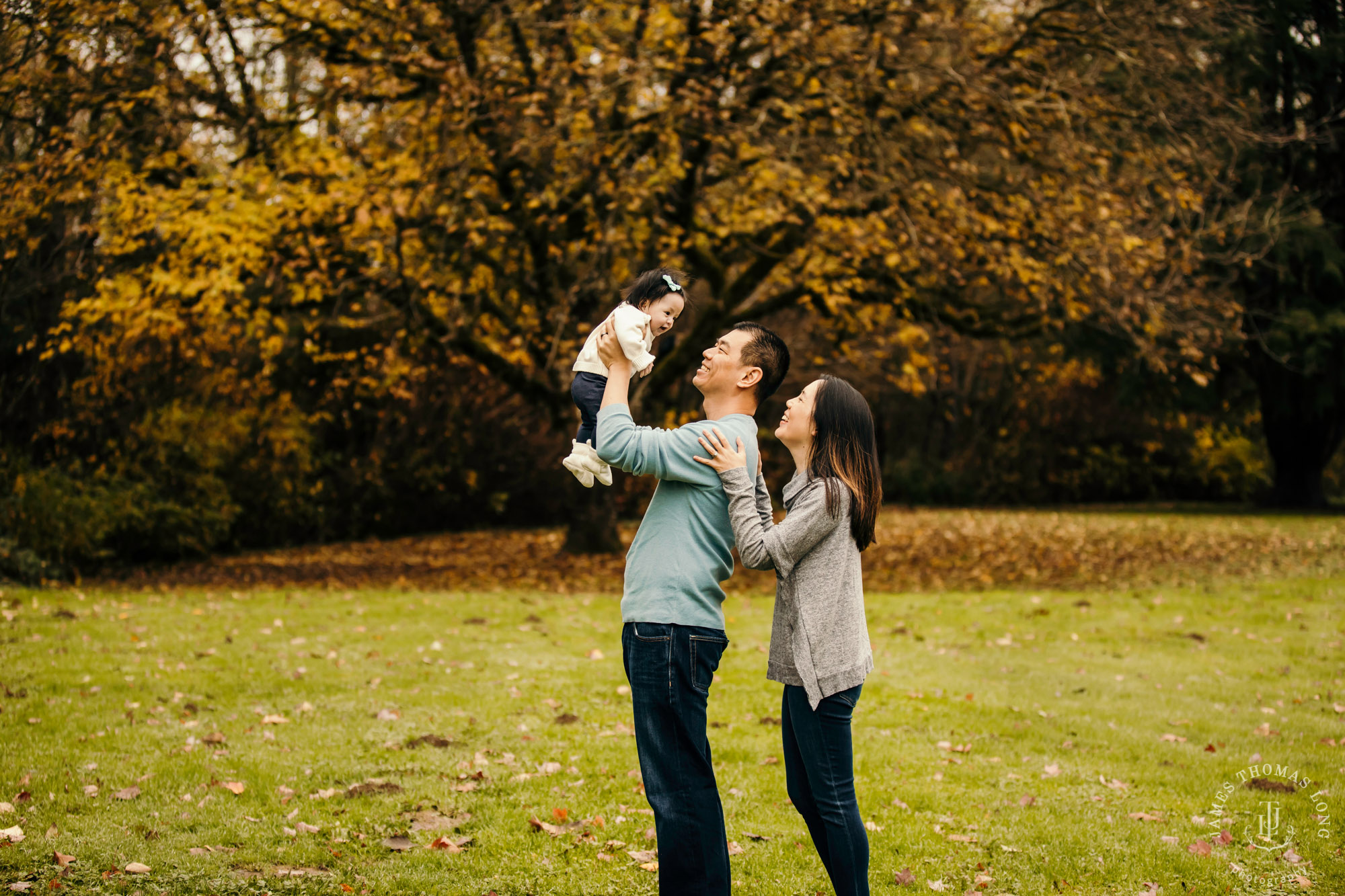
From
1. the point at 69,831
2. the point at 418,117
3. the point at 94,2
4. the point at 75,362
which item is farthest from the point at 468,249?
the point at 69,831

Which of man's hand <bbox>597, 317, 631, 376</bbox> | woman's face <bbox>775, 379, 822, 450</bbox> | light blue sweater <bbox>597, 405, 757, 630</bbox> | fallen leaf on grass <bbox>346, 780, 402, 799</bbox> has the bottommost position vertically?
fallen leaf on grass <bbox>346, 780, 402, 799</bbox>

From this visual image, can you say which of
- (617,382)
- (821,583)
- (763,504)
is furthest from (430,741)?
(617,382)

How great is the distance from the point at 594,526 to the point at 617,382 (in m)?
11.1

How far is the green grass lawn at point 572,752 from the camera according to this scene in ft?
12.5

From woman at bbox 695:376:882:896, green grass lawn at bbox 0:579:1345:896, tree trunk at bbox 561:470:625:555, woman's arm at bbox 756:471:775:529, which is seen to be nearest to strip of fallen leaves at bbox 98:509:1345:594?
tree trunk at bbox 561:470:625:555

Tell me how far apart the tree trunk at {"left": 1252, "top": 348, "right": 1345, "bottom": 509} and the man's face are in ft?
61.9

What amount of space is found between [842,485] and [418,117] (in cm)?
866

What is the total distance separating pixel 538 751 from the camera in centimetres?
521

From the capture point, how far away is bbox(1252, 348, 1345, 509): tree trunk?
18797 millimetres

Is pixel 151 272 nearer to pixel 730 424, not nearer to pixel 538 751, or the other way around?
pixel 538 751

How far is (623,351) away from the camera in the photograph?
281 centimetres

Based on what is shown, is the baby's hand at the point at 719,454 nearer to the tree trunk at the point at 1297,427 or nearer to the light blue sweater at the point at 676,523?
the light blue sweater at the point at 676,523

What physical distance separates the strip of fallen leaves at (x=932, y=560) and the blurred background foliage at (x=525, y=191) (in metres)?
1.23

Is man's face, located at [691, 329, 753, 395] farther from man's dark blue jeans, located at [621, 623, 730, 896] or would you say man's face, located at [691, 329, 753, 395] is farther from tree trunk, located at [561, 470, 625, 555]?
tree trunk, located at [561, 470, 625, 555]
